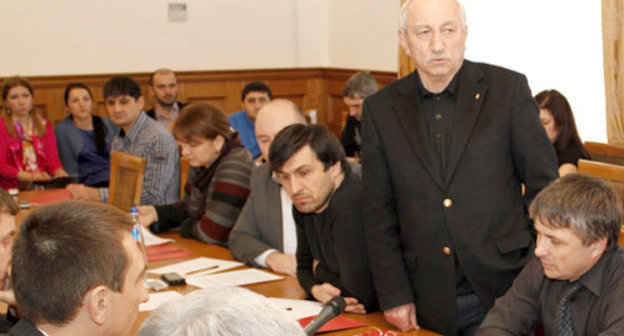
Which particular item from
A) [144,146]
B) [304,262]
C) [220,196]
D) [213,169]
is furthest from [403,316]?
[144,146]

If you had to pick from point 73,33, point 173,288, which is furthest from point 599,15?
point 73,33

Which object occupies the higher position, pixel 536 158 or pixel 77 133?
pixel 536 158

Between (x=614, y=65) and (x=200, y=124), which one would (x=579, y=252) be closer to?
(x=200, y=124)

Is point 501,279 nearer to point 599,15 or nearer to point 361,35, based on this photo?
point 599,15

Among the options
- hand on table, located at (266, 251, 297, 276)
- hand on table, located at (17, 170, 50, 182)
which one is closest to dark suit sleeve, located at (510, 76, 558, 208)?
hand on table, located at (266, 251, 297, 276)

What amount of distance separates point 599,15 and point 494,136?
3.04m

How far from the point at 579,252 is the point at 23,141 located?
216 inches

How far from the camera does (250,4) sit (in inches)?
340

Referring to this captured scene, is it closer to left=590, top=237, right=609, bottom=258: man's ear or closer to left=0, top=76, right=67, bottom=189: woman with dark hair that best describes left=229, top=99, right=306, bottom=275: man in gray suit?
left=590, top=237, right=609, bottom=258: man's ear

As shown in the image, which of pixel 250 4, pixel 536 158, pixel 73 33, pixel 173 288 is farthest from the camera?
pixel 250 4

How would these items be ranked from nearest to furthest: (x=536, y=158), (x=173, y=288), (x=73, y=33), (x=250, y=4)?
(x=536, y=158) → (x=173, y=288) → (x=73, y=33) → (x=250, y=4)

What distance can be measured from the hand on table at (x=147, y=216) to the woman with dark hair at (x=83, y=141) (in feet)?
9.38

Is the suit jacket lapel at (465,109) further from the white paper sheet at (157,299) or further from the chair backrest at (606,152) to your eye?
the chair backrest at (606,152)

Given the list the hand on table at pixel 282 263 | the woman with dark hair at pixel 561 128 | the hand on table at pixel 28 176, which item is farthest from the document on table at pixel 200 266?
the hand on table at pixel 28 176
